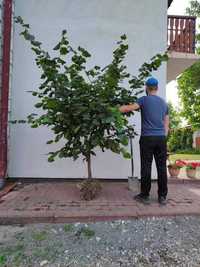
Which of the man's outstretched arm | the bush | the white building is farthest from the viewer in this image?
the bush

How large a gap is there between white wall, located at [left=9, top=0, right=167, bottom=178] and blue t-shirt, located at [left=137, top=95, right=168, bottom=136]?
4.53 feet

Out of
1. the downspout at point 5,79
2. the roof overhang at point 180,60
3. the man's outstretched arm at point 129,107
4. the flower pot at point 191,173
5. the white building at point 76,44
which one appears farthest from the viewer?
the roof overhang at point 180,60

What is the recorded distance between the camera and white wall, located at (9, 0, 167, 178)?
15.6 feet

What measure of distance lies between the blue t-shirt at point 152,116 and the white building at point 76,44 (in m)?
1.38

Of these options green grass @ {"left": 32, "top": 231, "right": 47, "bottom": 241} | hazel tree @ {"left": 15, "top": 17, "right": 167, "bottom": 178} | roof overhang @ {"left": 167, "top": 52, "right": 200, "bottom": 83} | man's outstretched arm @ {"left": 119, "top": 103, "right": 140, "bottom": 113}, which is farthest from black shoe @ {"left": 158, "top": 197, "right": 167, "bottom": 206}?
roof overhang @ {"left": 167, "top": 52, "right": 200, "bottom": 83}

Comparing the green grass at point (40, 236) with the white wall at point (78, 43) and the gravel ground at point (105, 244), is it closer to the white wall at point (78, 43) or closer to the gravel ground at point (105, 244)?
the gravel ground at point (105, 244)

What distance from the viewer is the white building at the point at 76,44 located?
476 centimetres

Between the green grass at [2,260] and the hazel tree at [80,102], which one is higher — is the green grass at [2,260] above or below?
below

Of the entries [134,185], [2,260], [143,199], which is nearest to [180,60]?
[134,185]

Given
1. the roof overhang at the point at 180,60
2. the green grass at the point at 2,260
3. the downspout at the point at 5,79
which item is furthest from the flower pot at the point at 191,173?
the green grass at the point at 2,260

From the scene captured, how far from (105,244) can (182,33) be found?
5.00 metres

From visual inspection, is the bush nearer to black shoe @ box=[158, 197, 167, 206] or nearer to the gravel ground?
black shoe @ box=[158, 197, 167, 206]

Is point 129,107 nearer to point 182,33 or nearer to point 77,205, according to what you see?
point 77,205

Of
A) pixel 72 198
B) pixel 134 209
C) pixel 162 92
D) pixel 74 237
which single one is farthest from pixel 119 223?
pixel 162 92
